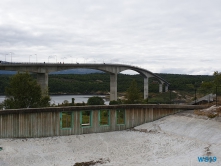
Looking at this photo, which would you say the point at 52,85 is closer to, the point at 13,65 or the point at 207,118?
the point at 13,65

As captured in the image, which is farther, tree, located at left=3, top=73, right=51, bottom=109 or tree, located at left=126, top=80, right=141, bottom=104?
tree, located at left=126, top=80, right=141, bottom=104

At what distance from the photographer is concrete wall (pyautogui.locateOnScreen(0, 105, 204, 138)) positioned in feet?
69.6

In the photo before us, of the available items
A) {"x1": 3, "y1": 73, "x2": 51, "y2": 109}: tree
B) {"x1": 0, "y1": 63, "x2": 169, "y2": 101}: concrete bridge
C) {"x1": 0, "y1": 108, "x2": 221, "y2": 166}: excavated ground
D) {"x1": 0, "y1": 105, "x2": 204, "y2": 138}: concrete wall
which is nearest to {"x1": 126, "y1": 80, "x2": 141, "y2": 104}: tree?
{"x1": 0, "y1": 63, "x2": 169, "y2": 101}: concrete bridge

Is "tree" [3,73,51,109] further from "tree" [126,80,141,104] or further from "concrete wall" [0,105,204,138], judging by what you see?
"tree" [126,80,141,104]

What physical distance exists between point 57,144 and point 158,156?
308 inches

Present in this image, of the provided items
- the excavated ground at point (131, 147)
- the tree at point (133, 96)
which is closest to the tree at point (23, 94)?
the excavated ground at point (131, 147)

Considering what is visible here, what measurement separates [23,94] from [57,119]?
12.5 meters

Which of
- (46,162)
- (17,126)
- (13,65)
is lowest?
(46,162)

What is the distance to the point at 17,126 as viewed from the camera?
21375 mm

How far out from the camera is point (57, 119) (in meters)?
23.0

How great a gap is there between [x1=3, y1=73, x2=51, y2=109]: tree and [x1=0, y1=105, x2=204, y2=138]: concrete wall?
1185 centimetres

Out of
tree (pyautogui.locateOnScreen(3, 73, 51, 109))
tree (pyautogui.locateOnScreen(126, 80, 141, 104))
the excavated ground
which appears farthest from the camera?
tree (pyautogui.locateOnScreen(126, 80, 141, 104))

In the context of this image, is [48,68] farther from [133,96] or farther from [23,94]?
[23,94]

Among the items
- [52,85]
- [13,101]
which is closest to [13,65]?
[13,101]
